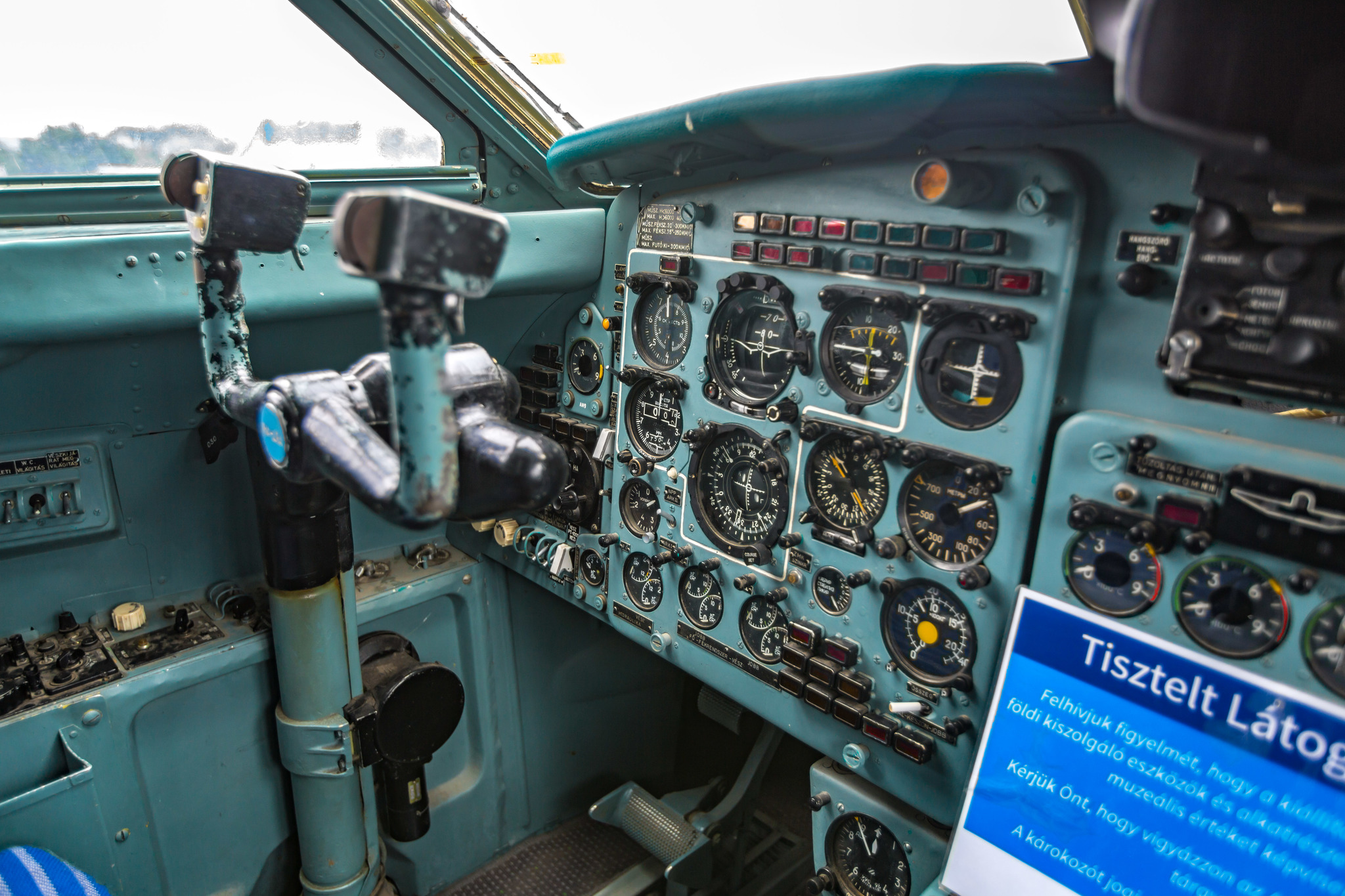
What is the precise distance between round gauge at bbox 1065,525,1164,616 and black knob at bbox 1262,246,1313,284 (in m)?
0.51

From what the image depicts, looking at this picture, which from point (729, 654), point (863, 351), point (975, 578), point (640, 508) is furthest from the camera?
point (640, 508)

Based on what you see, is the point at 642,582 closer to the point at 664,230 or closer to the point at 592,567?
the point at 592,567

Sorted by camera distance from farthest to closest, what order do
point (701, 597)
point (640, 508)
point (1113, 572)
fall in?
point (640, 508) → point (701, 597) → point (1113, 572)

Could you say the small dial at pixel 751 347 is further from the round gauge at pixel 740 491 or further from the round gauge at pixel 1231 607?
the round gauge at pixel 1231 607

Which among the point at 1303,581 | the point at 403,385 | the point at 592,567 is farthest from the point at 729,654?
the point at 403,385

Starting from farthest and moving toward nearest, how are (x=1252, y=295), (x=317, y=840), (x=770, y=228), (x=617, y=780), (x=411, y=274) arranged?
(x=617, y=780) < (x=317, y=840) < (x=770, y=228) < (x=1252, y=295) < (x=411, y=274)

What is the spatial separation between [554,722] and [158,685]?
1544mm

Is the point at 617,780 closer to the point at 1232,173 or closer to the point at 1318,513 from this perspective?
the point at 1318,513

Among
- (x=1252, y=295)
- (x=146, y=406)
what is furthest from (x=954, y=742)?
(x=146, y=406)

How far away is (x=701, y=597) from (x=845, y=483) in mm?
669

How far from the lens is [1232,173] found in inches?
51.6

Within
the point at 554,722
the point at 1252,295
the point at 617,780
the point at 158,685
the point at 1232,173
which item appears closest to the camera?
the point at 1232,173

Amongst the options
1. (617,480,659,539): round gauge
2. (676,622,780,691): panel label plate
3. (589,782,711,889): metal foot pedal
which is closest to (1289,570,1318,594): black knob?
(676,622,780,691): panel label plate

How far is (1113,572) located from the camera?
1688 mm
